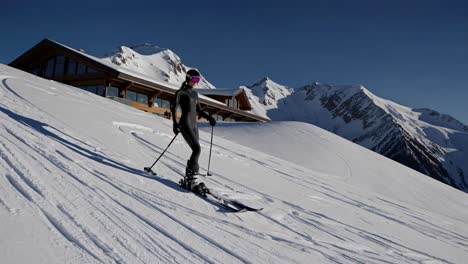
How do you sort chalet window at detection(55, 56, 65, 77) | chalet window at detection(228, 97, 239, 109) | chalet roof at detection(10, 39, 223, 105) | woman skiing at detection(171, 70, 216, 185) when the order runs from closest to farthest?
woman skiing at detection(171, 70, 216, 185) < chalet roof at detection(10, 39, 223, 105) < chalet window at detection(55, 56, 65, 77) < chalet window at detection(228, 97, 239, 109)

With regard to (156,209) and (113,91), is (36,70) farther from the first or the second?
(156,209)

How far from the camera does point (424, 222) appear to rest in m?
6.87

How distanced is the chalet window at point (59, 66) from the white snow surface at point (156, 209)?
1947cm

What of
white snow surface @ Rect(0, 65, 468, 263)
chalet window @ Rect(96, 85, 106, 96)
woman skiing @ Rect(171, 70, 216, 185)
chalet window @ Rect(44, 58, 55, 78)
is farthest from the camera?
chalet window @ Rect(44, 58, 55, 78)

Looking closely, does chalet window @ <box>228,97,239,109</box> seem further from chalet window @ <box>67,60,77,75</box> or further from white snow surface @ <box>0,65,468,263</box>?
white snow surface @ <box>0,65,468,263</box>

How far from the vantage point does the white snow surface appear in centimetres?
298

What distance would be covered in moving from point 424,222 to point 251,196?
11.9ft

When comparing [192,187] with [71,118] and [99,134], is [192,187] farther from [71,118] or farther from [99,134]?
[71,118]

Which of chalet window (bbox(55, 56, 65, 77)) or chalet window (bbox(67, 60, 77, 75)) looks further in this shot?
chalet window (bbox(55, 56, 65, 77))

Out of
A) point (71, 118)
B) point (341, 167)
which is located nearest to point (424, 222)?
point (341, 167)

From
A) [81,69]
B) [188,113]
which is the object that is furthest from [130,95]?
[188,113]

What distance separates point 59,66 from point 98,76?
573 centimetres

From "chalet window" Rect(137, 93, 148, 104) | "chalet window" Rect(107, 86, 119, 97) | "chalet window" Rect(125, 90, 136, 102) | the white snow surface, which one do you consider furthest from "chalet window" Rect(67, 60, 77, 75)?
the white snow surface

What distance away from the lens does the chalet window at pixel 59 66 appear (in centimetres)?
2752
